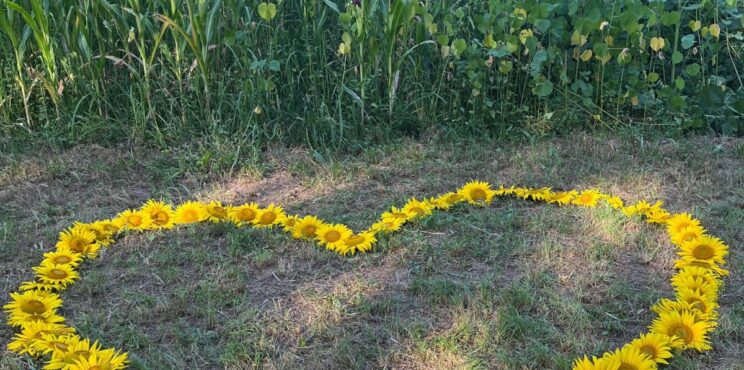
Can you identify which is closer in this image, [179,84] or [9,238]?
[9,238]

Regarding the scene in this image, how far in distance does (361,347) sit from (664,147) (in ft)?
8.21

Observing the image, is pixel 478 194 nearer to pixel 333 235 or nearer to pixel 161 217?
pixel 333 235

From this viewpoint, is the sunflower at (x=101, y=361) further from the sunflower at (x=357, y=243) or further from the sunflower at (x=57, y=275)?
the sunflower at (x=357, y=243)

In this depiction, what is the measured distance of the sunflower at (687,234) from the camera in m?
2.97

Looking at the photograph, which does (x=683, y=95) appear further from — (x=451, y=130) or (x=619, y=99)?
(x=451, y=130)

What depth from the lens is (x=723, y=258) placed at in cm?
287

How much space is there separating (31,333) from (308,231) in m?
1.15

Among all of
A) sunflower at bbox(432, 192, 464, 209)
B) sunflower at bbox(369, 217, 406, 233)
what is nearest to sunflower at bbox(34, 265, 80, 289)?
sunflower at bbox(369, 217, 406, 233)

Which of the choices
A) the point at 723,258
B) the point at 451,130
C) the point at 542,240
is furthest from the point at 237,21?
the point at 723,258

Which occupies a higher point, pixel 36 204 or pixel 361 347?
pixel 361 347

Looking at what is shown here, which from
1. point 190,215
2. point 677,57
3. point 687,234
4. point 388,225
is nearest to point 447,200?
point 388,225

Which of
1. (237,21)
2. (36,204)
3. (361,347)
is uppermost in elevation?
(237,21)

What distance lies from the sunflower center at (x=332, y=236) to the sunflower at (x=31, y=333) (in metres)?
1.06

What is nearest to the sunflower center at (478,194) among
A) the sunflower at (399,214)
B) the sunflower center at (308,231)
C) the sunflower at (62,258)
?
the sunflower at (399,214)
